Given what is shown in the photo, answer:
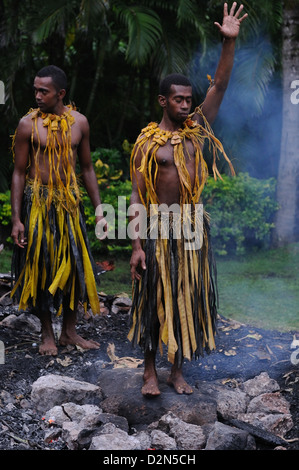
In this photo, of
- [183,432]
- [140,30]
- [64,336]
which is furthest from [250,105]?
[183,432]

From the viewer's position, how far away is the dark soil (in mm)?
3436

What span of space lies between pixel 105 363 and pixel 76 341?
14.7 inches

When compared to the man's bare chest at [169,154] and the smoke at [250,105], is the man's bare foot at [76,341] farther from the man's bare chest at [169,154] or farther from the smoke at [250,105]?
the smoke at [250,105]

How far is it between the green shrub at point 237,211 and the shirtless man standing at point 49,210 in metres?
3.65

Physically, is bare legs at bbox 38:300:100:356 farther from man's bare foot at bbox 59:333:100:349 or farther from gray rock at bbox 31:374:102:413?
gray rock at bbox 31:374:102:413

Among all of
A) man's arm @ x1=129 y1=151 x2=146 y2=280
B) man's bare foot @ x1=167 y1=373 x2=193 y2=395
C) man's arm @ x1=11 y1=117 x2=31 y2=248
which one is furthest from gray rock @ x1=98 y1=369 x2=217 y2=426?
man's arm @ x1=11 y1=117 x2=31 y2=248

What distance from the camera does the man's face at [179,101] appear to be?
3488 millimetres

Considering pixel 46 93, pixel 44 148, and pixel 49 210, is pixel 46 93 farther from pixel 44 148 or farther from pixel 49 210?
pixel 49 210

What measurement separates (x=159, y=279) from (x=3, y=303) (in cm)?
216

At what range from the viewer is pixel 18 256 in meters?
4.51
